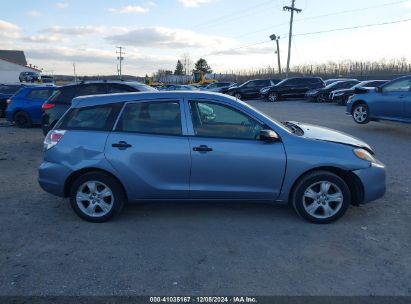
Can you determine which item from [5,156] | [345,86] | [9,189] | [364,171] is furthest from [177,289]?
[345,86]

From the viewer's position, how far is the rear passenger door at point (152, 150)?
4715 millimetres

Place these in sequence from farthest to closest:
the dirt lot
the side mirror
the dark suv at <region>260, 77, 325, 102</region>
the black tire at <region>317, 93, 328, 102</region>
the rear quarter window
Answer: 1. the dark suv at <region>260, 77, 325, 102</region>
2. the black tire at <region>317, 93, 328, 102</region>
3. the rear quarter window
4. the side mirror
5. the dirt lot

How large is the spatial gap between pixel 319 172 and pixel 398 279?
59.8 inches

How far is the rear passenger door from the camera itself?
15.5 ft

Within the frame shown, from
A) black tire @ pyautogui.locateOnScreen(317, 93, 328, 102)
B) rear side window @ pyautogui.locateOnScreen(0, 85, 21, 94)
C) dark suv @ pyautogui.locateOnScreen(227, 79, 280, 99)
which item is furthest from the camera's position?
dark suv @ pyautogui.locateOnScreen(227, 79, 280, 99)

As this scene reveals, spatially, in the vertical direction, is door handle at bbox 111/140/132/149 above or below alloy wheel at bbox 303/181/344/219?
above

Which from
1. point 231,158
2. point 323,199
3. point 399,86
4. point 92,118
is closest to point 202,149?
point 231,158

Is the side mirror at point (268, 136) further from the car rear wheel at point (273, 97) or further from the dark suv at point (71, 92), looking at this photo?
the car rear wheel at point (273, 97)

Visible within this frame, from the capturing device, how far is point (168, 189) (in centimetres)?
479

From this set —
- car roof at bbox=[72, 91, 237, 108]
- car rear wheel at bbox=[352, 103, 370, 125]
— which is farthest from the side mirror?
car rear wheel at bbox=[352, 103, 370, 125]

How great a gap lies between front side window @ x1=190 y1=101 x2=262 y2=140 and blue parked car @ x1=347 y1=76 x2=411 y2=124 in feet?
25.7

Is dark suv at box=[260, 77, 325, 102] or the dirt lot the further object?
dark suv at box=[260, 77, 325, 102]

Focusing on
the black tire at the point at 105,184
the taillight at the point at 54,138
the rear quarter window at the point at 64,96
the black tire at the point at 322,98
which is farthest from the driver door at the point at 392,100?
the black tire at the point at 322,98

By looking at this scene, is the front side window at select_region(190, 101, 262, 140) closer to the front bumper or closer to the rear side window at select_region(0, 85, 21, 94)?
the front bumper
